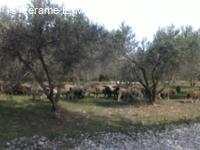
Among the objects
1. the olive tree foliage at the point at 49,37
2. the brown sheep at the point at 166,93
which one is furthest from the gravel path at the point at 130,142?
the brown sheep at the point at 166,93

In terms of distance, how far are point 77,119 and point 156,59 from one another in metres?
14.7

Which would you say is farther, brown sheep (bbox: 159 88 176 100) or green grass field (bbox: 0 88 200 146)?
brown sheep (bbox: 159 88 176 100)

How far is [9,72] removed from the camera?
1034 inches

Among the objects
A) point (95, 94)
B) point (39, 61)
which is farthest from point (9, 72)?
point (95, 94)

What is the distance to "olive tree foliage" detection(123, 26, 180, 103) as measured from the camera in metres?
36.7

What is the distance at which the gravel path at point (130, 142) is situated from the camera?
60.4 ft

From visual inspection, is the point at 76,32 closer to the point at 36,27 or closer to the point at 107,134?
the point at 36,27

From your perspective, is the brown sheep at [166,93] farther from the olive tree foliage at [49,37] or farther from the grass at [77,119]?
the olive tree foliage at [49,37]

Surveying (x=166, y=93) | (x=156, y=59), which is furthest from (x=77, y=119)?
(x=166, y=93)

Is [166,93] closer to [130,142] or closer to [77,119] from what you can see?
[77,119]

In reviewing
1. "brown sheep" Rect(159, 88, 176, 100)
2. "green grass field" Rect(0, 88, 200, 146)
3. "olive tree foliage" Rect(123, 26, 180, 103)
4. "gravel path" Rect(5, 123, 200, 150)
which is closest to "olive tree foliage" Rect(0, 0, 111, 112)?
"green grass field" Rect(0, 88, 200, 146)

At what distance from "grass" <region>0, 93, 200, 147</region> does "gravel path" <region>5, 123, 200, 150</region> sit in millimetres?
884

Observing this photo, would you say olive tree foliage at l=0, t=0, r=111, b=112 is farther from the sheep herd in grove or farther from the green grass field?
the sheep herd in grove

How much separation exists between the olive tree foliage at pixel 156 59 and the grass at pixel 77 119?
557 centimetres
